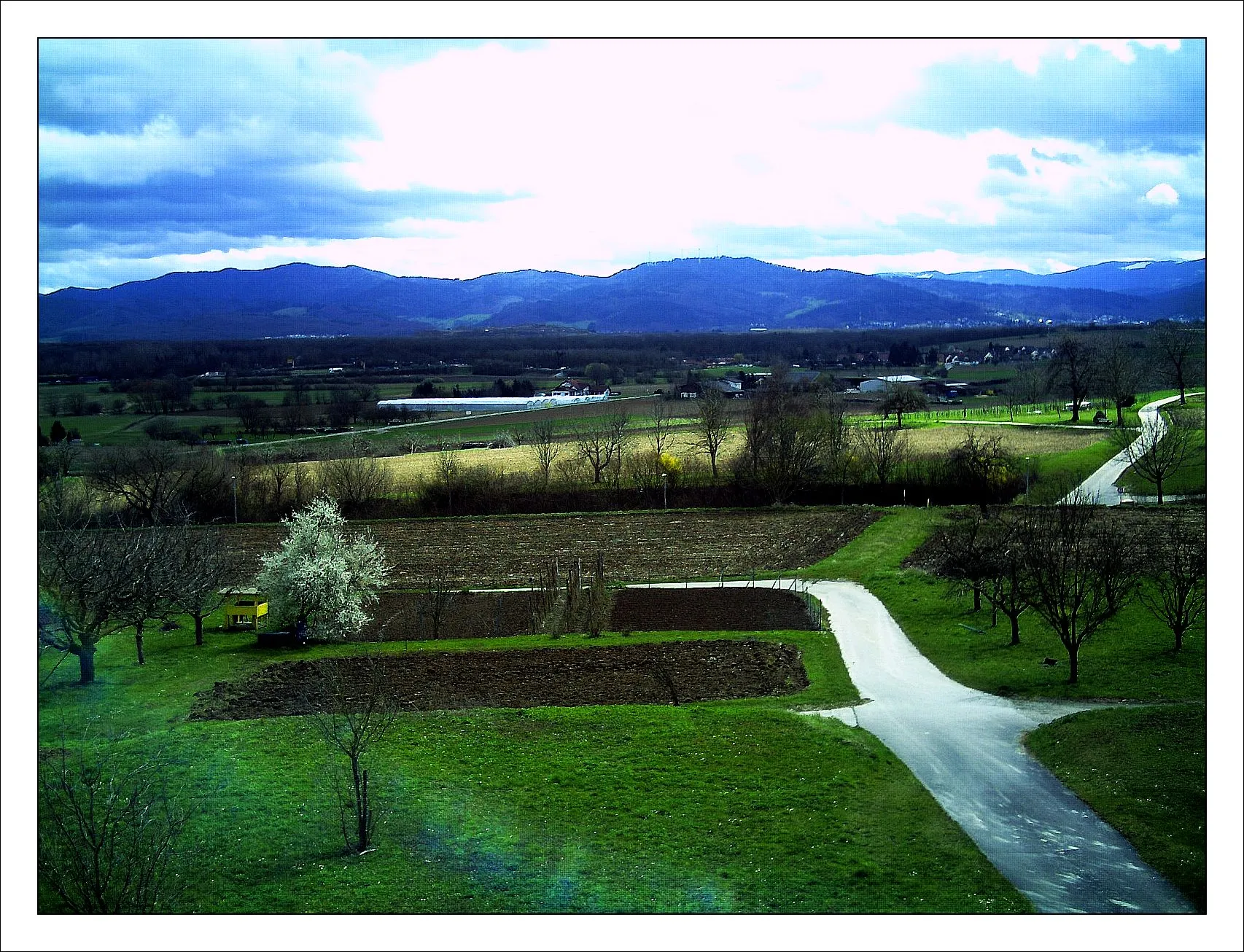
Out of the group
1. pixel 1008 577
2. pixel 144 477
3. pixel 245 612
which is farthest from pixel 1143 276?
pixel 144 477

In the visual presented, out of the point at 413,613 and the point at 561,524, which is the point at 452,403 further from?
the point at 413,613

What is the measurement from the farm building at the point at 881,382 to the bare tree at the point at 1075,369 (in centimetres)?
2215

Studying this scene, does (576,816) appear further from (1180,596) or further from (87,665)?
(1180,596)

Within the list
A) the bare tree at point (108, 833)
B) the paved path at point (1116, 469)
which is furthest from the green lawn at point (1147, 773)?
the paved path at point (1116, 469)

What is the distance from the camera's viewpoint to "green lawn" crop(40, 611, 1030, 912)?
457 inches

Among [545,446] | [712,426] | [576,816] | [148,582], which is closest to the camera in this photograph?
[576,816]

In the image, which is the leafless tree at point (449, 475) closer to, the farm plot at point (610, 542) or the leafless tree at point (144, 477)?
the farm plot at point (610, 542)

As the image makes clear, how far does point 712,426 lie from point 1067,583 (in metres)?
33.9

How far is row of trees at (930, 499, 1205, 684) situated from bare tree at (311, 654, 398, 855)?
14.0 metres

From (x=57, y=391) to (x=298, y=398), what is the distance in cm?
3494

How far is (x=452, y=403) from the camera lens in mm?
81500

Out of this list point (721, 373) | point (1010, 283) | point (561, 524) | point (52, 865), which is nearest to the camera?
point (52, 865)

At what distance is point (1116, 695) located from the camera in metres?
18.1
